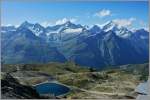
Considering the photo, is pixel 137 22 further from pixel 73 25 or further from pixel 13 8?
pixel 13 8

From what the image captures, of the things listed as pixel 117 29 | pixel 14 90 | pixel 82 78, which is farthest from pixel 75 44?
pixel 14 90

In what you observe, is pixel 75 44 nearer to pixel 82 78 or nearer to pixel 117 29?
pixel 82 78

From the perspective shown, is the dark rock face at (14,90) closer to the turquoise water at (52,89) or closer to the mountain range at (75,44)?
the turquoise water at (52,89)

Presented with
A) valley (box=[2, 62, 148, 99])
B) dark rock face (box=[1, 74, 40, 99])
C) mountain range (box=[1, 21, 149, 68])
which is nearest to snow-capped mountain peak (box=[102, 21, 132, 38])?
mountain range (box=[1, 21, 149, 68])

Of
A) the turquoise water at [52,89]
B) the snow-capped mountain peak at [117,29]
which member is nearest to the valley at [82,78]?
the turquoise water at [52,89]

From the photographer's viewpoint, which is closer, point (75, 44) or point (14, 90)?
point (14, 90)

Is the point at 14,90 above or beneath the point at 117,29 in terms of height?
beneath
